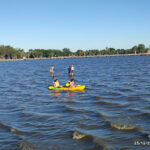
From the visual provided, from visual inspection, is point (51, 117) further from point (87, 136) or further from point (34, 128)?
point (87, 136)

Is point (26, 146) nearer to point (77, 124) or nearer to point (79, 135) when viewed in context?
point (79, 135)

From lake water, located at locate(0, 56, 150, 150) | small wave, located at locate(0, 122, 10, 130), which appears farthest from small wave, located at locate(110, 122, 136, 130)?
small wave, located at locate(0, 122, 10, 130)

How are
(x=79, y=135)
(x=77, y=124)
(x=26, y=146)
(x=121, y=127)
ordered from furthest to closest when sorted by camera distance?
(x=77, y=124), (x=121, y=127), (x=79, y=135), (x=26, y=146)

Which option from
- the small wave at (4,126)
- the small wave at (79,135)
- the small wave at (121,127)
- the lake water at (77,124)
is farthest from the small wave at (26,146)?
the small wave at (121,127)

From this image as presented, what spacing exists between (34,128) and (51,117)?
2019 mm

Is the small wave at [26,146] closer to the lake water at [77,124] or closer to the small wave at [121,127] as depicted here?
the lake water at [77,124]

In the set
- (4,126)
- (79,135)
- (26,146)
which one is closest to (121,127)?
(79,135)

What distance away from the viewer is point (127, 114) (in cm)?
1351

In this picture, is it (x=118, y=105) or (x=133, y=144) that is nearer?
(x=133, y=144)

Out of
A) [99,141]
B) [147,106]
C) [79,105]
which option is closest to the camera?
[99,141]

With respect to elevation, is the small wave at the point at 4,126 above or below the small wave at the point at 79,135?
below

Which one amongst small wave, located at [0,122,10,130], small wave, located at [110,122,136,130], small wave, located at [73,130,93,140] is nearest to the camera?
small wave, located at [73,130,93,140]

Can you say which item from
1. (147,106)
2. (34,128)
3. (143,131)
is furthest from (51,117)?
(147,106)

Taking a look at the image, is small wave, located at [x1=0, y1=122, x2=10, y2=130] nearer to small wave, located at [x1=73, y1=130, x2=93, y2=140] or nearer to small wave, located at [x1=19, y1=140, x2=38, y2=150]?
small wave, located at [x1=19, y1=140, x2=38, y2=150]
